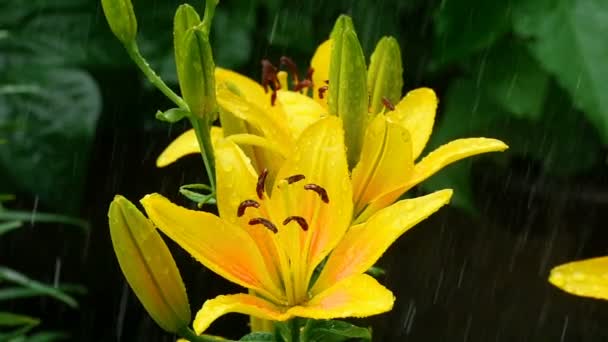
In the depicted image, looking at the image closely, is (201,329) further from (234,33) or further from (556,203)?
(556,203)

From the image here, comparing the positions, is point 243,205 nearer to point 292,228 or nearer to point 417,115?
point 292,228

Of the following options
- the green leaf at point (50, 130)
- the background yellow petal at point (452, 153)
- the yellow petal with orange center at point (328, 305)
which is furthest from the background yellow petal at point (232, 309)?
the green leaf at point (50, 130)

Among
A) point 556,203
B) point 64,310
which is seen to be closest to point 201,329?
point 556,203

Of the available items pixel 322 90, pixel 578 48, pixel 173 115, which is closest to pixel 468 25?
pixel 578 48

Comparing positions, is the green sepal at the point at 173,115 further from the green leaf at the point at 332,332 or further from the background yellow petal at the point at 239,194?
the green leaf at the point at 332,332

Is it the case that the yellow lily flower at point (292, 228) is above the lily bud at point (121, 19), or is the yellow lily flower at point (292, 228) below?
below

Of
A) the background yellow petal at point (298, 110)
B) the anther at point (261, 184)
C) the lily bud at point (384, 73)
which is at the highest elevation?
the lily bud at point (384, 73)
